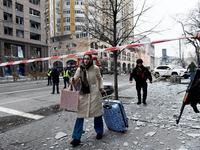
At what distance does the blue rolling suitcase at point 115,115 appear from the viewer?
138 inches

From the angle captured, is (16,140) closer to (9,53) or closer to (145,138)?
(145,138)

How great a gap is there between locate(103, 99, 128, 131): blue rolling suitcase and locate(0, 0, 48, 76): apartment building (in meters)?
29.0

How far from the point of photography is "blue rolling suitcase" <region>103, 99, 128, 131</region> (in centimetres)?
350

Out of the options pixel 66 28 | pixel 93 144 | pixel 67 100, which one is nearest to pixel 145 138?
pixel 93 144

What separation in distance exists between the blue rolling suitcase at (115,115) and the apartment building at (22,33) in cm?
2898

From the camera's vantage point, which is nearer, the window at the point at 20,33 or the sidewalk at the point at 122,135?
the sidewalk at the point at 122,135

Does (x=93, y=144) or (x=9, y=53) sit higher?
(x=9, y=53)

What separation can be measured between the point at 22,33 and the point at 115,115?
3936 cm

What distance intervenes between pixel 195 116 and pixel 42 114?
16.0ft

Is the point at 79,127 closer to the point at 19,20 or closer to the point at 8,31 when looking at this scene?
the point at 8,31

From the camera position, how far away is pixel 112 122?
3.63m

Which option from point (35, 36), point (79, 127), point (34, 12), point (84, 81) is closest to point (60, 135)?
point (79, 127)

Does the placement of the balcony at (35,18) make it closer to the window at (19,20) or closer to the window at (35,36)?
the window at (19,20)

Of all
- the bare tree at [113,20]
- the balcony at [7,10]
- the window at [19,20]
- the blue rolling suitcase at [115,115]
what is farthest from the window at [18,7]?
the blue rolling suitcase at [115,115]
